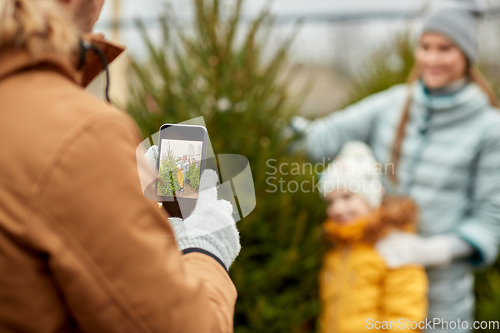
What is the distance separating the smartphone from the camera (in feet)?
2.47

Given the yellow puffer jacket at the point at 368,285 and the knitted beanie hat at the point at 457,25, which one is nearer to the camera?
the yellow puffer jacket at the point at 368,285

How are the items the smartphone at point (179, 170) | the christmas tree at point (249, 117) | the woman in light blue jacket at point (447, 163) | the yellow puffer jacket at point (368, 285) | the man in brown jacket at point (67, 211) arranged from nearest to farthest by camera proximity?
the man in brown jacket at point (67, 211) < the smartphone at point (179, 170) < the christmas tree at point (249, 117) < the yellow puffer jacket at point (368, 285) < the woman in light blue jacket at point (447, 163)

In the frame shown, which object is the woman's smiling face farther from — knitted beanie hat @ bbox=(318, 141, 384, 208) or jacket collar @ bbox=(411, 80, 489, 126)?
knitted beanie hat @ bbox=(318, 141, 384, 208)

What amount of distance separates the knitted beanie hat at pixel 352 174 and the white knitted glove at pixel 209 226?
1.08 meters

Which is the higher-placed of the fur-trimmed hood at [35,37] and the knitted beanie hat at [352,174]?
the fur-trimmed hood at [35,37]

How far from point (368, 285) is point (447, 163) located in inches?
25.2

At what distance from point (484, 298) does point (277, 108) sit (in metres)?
2.65

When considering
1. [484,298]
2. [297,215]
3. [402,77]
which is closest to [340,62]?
[402,77]

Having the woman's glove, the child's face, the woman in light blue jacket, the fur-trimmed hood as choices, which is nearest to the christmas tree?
the child's face

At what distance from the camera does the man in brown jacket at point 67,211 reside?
598 millimetres

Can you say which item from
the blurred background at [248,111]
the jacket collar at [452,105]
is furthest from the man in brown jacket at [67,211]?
the jacket collar at [452,105]

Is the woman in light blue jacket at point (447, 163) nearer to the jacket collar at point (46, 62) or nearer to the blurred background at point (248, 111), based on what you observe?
the blurred background at point (248, 111)

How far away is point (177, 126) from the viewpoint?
2.62ft

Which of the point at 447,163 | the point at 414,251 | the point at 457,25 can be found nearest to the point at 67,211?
the point at 414,251
